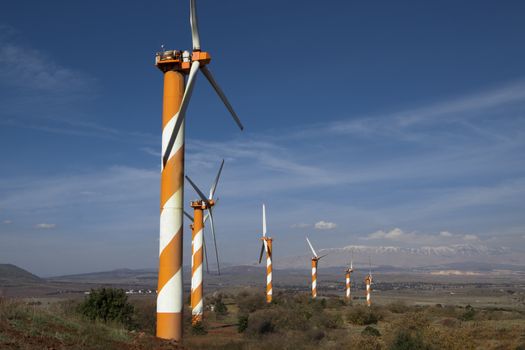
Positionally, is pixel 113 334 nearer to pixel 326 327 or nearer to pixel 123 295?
pixel 123 295

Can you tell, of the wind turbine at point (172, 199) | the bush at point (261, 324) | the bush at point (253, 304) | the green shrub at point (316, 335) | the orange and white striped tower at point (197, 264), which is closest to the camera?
the wind turbine at point (172, 199)

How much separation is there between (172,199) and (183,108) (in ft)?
7.95

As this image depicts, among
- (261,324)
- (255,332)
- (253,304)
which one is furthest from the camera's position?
(253,304)

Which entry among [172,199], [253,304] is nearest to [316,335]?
[172,199]

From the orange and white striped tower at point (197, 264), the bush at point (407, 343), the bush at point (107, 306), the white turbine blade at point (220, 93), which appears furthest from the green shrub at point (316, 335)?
the white turbine blade at point (220, 93)

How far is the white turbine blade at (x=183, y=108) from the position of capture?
12734mm

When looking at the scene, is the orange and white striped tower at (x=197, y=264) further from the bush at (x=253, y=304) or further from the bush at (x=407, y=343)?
the bush at (x=407, y=343)

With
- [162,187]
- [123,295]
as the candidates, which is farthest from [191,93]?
[123,295]

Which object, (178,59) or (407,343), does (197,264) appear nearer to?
(407,343)

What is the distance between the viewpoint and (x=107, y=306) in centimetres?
2127

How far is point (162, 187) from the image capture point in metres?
13.6

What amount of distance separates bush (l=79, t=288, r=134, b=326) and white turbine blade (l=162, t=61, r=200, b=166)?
10.2 m

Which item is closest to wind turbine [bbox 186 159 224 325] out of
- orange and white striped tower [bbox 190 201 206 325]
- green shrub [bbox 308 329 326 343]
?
orange and white striped tower [bbox 190 201 206 325]

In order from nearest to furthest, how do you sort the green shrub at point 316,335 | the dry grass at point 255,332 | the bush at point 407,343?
the dry grass at point 255,332 < the bush at point 407,343 < the green shrub at point 316,335
